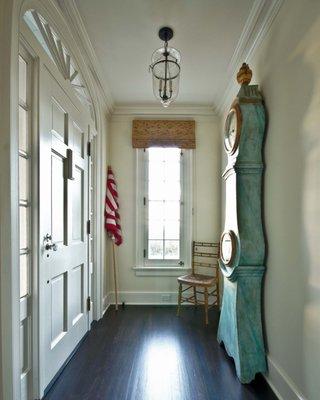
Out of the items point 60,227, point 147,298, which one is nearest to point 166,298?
point 147,298

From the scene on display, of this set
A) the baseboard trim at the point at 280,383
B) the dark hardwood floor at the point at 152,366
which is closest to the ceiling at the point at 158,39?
the baseboard trim at the point at 280,383

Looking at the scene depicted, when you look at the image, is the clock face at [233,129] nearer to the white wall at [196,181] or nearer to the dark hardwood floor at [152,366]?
the white wall at [196,181]

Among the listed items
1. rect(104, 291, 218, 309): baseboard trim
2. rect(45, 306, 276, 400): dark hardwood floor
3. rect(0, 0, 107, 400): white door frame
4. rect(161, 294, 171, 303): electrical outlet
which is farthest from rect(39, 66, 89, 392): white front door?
rect(161, 294, 171, 303): electrical outlet

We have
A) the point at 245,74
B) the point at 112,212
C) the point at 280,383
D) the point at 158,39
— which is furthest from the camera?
the point at 112,212

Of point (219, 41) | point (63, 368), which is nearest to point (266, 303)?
point (63, 368)

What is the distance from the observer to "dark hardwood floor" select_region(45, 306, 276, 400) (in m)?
1.86

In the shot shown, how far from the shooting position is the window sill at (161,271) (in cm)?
376

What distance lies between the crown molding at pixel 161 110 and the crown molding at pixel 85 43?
0.31 m

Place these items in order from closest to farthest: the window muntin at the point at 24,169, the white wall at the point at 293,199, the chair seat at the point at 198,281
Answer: the white wall at the point at 293,199 → the window muntin at the point at 24,169 → the chair seat at the point at 198,281

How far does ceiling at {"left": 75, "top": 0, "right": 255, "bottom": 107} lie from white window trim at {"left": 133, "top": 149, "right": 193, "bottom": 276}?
3.21ft

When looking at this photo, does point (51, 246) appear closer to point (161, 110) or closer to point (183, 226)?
point (183, 226)

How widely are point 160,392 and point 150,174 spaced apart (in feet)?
8.41

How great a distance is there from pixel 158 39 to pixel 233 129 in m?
1.01

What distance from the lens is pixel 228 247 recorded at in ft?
7.50
